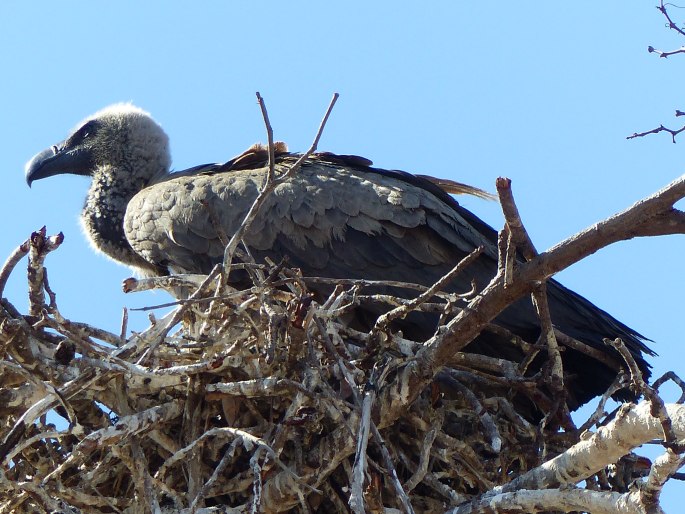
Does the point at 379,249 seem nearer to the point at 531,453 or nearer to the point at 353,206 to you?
the point at 353,206

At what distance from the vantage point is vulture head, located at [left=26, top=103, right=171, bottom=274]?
8.79 m

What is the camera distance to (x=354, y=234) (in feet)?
24.1

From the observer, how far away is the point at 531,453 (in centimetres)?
611

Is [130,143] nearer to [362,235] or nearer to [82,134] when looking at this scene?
[82,134]

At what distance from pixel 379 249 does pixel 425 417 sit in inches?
58.0

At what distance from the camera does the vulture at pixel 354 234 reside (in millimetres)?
6980

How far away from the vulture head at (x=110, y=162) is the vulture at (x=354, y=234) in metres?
0.63

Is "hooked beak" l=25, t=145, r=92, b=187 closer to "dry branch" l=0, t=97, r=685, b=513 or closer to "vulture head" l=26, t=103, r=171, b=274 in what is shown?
"vulture head" l=26, t=103, r=171, b=274

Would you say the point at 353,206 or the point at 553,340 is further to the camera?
the point at 353,206

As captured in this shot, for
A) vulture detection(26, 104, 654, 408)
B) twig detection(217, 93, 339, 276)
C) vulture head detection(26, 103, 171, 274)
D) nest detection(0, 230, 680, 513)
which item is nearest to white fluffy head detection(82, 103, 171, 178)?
Answer: vulture head detection(26, 103, 171, 274)

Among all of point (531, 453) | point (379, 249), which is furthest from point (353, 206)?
point (531, 453)

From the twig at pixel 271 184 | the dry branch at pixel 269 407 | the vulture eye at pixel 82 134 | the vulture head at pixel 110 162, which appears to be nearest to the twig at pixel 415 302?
the dry branch at pixel 269 407

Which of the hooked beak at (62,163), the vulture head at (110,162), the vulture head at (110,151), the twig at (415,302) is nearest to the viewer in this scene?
the twig at (415,302)

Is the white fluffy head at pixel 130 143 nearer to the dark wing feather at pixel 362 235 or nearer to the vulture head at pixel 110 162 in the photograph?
the vulture head at pixel 110 162
